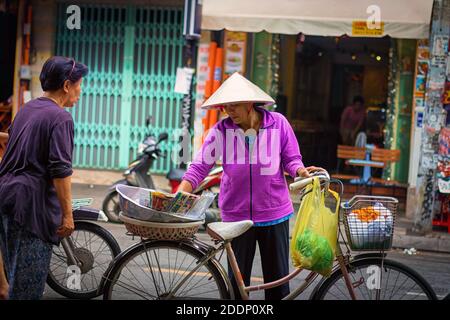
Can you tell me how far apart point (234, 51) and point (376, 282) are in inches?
309

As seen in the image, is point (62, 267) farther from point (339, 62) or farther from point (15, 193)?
point (339, 62)

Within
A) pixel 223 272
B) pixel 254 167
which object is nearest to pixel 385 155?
pixel 254 167

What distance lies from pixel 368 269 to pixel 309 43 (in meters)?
12.2

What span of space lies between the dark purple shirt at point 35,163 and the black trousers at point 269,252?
1.28 metres

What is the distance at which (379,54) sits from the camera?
16547 millimetres

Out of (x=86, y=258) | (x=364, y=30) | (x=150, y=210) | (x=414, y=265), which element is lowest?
(x=414, y=265)

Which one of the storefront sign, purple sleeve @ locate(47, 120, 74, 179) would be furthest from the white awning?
purple sleeve @ locate(47, 120, 74, 179)

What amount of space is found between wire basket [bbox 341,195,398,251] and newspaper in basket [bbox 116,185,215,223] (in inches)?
34.0

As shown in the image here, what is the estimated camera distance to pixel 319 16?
1080 centimetres

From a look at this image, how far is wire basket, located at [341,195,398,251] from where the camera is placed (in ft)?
14.8

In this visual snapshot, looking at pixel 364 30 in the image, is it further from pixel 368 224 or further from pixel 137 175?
pixel 368 224

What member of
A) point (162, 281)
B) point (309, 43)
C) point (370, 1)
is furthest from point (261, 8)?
point (162, 281)

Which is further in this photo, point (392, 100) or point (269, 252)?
point (392, 100)

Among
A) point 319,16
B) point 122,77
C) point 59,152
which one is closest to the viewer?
point 59,152
